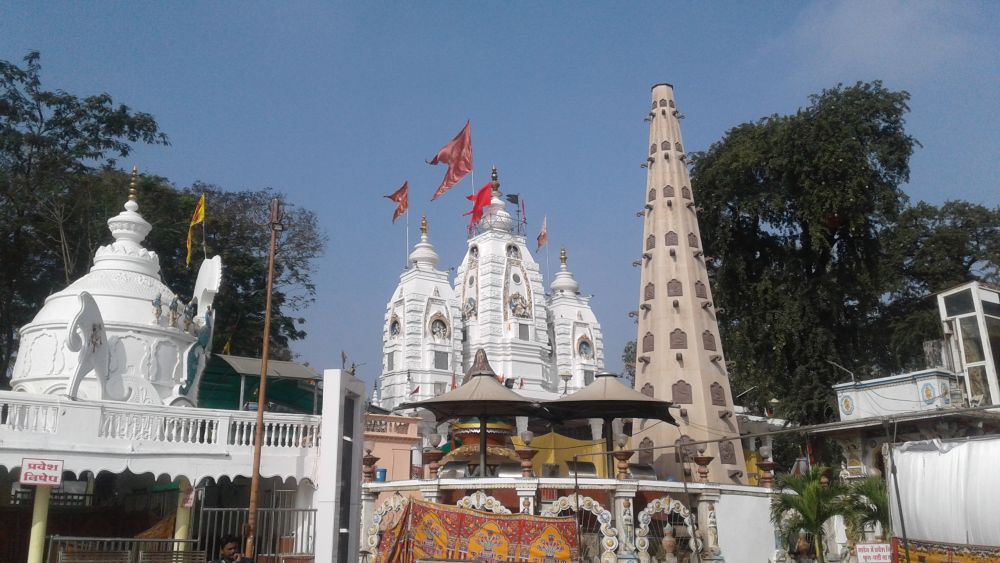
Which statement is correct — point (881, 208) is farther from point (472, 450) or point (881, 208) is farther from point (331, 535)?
point (331, 535)

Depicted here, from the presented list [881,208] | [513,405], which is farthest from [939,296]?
[513,405]

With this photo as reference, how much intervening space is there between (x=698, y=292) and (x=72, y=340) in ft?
45.9

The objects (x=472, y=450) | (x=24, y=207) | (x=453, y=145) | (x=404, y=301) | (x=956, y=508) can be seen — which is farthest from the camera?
(x=404, y=301)

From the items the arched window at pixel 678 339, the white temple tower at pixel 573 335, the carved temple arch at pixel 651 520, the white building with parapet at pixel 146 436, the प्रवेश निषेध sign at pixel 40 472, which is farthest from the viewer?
the white temple tower at pixel 573 335

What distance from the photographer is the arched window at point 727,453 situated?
19078 mm

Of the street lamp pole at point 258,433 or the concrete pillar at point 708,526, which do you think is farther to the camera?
the concrete pillar at point 708,526

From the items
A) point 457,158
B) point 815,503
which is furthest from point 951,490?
point 457,158

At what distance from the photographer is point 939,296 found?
23.0 metres

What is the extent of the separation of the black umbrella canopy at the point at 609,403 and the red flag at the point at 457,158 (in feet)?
75.4

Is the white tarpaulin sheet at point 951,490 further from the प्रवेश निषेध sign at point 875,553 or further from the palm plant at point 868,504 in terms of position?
the palm plant at point 868,504

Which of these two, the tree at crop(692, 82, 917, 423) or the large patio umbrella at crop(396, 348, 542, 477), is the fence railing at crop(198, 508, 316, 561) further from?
the tree at crop(692, 82, 917, 423)

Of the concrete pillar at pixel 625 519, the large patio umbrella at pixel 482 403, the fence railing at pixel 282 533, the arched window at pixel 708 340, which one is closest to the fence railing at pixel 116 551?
the fence railing at pixel 282 533

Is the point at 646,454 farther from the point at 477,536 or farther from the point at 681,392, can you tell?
the point at 477,536

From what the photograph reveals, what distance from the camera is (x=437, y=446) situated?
19.2 m
